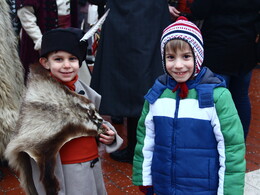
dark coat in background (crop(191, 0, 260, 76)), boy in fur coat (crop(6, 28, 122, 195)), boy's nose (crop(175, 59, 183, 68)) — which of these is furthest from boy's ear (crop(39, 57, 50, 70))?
dark coat in background (crop(191, 0, 260, 76))

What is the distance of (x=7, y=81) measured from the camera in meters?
3.04

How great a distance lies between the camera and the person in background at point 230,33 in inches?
122

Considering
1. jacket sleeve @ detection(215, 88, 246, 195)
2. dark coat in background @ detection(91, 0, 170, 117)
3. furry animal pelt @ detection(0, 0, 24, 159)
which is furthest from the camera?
dark coat in background @ detection(91, 0, 170, 117)

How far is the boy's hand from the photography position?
2172 millimetres

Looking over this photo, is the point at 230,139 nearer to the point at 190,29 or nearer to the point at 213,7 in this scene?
the point at 190,29

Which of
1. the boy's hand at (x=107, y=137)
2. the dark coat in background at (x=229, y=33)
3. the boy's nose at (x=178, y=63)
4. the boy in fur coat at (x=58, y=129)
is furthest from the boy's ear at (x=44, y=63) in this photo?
the dark coat in background at (x=229, y=33)

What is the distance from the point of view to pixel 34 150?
1.94m

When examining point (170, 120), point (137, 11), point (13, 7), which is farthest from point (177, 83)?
point (13, 7)

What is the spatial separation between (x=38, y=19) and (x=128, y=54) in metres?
0.95

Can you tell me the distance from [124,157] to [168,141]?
170 centimetres

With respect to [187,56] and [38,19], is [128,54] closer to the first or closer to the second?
[38,19]

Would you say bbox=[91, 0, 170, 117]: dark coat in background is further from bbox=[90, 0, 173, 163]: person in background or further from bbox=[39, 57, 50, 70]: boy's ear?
bbox=[39, 57, 50, 70]: boy's ear

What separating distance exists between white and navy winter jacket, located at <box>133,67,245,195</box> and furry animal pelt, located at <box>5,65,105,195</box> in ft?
1.41

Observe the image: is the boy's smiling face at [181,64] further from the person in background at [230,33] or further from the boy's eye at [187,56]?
the person in background at [230,33]
